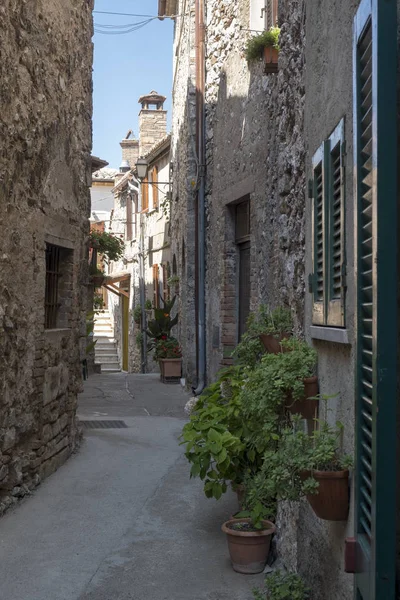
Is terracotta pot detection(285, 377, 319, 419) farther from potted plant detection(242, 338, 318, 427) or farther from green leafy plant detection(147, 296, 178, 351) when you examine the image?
green leafy plant detection(147, 296, 178, 351)

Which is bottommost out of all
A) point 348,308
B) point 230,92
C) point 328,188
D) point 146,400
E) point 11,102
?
point 146,400

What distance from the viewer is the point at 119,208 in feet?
96.7

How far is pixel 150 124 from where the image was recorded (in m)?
23.9

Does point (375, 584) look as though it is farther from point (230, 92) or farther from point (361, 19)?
point (230, 92)

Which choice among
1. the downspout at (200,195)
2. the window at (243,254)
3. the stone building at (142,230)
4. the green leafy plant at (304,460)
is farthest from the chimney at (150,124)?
the green leafy plant at (304,460)

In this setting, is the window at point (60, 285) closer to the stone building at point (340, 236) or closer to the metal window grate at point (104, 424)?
the stone building at point (340, 236)

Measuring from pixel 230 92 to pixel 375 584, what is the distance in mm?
8134

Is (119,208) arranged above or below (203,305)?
above

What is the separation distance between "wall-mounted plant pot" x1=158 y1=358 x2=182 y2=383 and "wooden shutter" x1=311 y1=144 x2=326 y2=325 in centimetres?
1082

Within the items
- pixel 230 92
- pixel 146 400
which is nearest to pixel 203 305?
pixel 146 400

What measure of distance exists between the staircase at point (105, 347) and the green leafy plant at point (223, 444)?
766 inches

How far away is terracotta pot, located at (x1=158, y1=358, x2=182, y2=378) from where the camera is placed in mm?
14492

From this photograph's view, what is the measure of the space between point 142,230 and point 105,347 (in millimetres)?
7695

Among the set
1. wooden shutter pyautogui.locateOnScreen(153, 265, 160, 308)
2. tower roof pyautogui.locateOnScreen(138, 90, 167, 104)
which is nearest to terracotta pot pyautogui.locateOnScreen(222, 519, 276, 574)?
wooden shutter pyautogui.locateOnScreen(153, 265, 160, 308)
